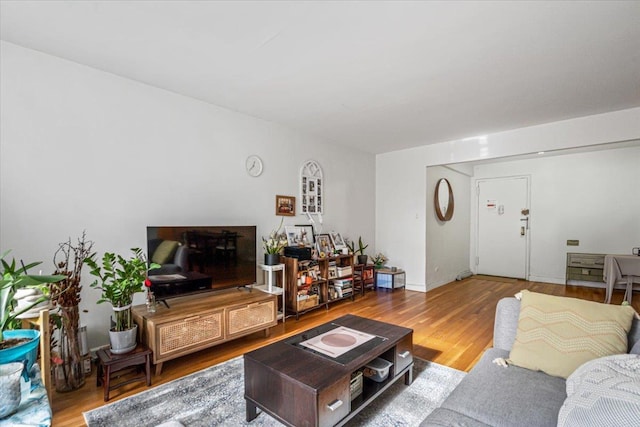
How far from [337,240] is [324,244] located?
0.36 m

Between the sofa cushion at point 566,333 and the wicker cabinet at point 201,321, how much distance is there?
2087 millimetres

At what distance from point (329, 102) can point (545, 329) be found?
101 inches

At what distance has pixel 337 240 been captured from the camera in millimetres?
4590

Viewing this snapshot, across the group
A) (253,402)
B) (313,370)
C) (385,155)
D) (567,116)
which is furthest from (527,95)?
(253,402)

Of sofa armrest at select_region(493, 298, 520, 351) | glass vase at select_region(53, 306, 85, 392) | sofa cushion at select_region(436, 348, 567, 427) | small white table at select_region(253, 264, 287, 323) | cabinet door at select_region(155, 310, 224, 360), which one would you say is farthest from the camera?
small white table at select_region(253, 264, 287, 323)

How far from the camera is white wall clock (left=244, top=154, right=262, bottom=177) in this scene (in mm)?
3541

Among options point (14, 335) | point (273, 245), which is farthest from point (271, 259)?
point (14, 335)

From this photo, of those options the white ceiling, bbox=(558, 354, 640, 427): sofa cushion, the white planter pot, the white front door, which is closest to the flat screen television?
the white planter pot

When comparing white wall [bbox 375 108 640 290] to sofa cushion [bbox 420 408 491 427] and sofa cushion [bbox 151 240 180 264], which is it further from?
sofa cushion [bbox 420 408 491 427]

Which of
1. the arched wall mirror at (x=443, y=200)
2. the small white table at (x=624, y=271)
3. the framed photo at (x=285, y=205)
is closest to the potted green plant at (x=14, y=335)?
the framed photo at (x=285, y=205)

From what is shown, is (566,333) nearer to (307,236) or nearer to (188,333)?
(188,333)

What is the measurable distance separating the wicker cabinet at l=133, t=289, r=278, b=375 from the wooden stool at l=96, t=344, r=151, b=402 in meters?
0.08

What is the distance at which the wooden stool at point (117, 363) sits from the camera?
2.00 m

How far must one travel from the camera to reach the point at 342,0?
5.47 ft
